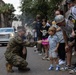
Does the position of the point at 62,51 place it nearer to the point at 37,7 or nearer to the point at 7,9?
the point at 37,7

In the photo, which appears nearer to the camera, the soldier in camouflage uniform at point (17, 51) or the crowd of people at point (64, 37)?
the crowd of people at point (64, 37)

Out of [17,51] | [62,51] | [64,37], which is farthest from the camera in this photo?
[62,51]

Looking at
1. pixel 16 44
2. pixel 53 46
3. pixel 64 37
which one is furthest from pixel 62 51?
pixel 64 37

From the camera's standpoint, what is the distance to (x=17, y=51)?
Answer: 9992 mm

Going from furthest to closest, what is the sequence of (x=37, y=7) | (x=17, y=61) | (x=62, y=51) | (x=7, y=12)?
(x=7, y=12)
(x=37, y=7)
(x=62, y=51)
(x=17, y=61)

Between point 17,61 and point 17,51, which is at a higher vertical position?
point 17,51

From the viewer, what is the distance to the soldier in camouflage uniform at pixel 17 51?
9727mm

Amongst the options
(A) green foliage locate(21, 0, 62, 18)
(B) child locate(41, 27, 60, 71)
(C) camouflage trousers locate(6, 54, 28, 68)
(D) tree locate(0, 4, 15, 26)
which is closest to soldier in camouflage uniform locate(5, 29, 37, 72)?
(C) camouflage trousers locate(6, 54, 28, 68)

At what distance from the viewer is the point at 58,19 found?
27.7 feet

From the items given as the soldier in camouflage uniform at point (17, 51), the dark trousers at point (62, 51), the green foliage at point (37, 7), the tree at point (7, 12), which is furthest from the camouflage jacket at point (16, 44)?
the tree at point (7, 12)

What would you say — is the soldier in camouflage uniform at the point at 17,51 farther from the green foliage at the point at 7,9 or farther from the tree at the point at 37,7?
the green foliage at the point at 7,9

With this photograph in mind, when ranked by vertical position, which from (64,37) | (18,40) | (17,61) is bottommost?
(17,61)

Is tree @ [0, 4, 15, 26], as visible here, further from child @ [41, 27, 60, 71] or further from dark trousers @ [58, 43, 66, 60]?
child @ [41, 27, 60, 71]

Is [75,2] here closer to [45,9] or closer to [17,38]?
[17,38]
